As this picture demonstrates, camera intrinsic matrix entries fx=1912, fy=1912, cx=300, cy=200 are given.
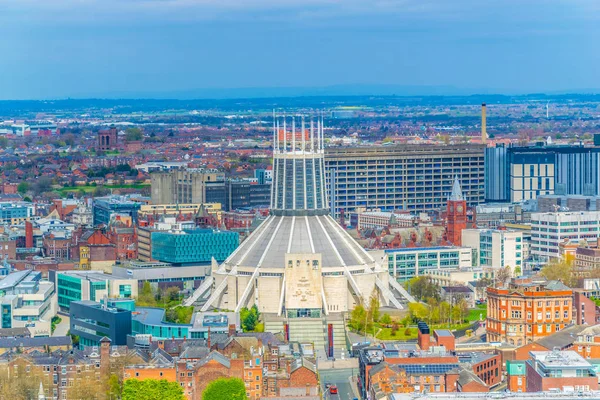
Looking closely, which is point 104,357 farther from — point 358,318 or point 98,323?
point 358,318

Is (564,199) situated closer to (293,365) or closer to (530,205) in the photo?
(530,205)

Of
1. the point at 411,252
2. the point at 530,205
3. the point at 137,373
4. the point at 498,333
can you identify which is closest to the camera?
the point at 137,373

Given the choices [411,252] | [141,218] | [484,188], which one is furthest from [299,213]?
[484,188]

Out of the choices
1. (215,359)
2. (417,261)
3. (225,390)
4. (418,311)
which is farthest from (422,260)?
(225,390)

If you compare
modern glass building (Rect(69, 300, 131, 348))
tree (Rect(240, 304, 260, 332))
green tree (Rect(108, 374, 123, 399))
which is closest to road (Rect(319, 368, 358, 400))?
green tree (Rect(108, 374, 123, 399))

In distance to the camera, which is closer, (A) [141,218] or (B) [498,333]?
(B) [498,333]
